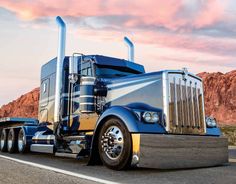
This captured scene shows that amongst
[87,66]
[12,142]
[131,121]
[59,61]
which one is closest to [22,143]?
[12,142]

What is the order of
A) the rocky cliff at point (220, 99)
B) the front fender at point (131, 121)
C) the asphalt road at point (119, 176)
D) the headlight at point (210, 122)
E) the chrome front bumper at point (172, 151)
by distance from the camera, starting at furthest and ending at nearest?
the rocky cliff at point (220, 99) < the headlight at point (210, 122) < the front fender at point (131, 121) < the chrome front bumper at point (172, 151) < the asphalt road at point (119, 176)

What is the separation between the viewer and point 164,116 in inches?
281

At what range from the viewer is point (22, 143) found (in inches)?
453

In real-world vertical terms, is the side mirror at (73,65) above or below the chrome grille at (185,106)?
above

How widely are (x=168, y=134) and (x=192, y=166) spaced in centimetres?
73

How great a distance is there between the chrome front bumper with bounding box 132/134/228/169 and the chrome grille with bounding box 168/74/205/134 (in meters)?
0.34

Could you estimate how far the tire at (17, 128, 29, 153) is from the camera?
440 inches

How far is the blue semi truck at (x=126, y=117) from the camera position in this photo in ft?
22.0

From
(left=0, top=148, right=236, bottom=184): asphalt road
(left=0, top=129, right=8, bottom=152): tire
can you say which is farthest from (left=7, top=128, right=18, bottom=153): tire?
(left=0, top=148, right=236, bottom=184): asphalt road

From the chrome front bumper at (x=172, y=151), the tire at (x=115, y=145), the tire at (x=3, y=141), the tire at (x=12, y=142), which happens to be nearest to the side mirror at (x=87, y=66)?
the tire at (x=115, y=145)

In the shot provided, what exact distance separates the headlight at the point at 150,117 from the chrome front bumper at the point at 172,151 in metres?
0.36

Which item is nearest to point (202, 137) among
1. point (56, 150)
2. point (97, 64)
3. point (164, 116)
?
point (164, 116)

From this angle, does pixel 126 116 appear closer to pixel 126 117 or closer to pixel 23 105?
pixel 126 117

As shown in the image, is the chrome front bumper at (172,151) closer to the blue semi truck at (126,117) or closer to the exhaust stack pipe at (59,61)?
the blue semi truck at (126,117)
